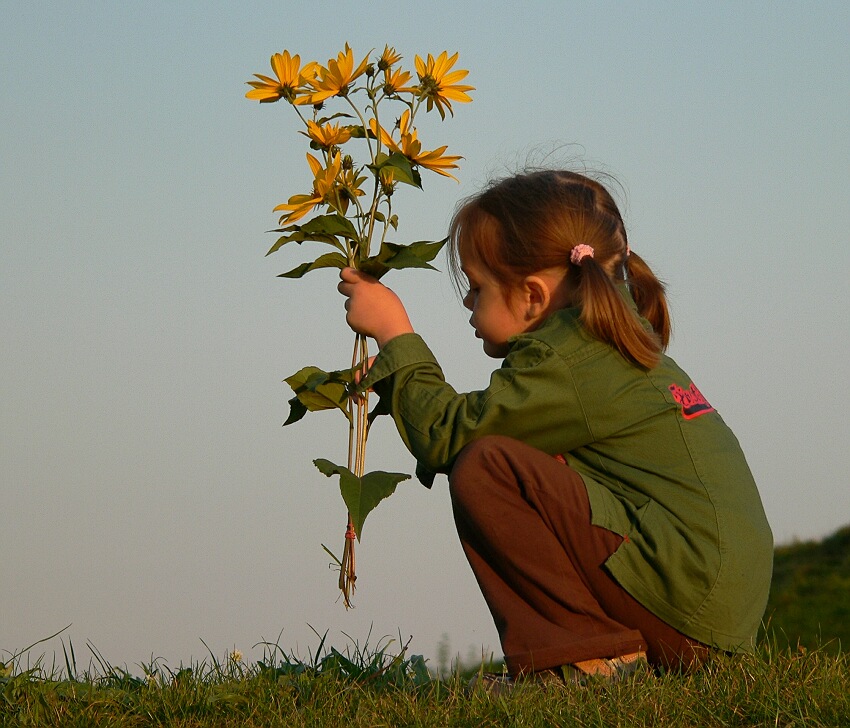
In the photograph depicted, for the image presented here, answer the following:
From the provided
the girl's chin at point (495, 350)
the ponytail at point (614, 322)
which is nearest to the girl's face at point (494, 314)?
the girl's chin at point (495, 350)

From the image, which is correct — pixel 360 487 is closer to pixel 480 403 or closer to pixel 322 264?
pixel 480 403

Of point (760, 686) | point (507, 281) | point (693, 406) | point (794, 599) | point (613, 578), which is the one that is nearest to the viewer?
point (760, 686)

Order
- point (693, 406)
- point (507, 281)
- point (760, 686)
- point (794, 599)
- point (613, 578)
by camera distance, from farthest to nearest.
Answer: point (794, 599) → point (507, 281) → point (693, 406) → point (613, 578) → point (760, 686)

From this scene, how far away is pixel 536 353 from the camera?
3.06 m

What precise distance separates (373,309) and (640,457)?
0.92m

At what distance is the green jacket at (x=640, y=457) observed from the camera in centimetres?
294

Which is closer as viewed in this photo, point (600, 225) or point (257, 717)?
point (257, 717)

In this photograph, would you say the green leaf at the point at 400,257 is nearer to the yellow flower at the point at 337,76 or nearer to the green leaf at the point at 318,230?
the green leaf at the point at 318,230

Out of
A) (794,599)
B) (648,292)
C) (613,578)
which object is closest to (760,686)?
(613,578)

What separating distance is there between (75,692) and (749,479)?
6.60ft

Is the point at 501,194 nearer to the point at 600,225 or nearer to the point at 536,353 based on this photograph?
the point at 600,225

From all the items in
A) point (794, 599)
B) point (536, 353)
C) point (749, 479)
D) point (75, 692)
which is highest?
point (536, 353)

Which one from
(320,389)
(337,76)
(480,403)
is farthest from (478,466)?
(337,76)

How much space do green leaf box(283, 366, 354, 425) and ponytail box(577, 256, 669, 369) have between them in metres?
0.75
